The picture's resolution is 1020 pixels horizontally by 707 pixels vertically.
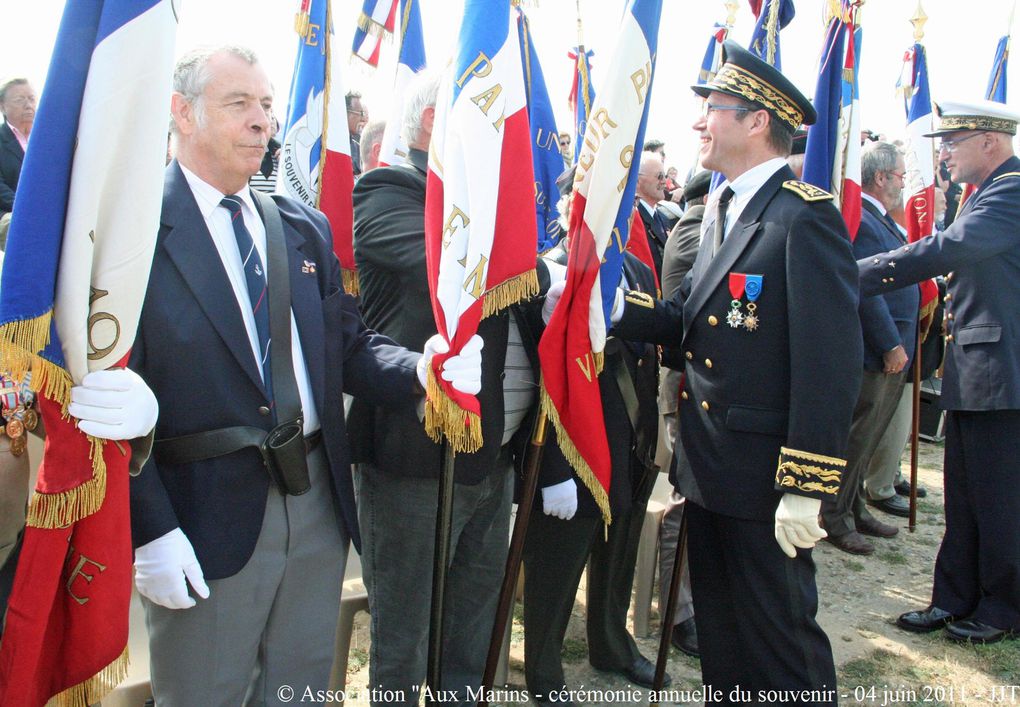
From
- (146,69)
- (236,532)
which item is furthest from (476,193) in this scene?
(236,532)

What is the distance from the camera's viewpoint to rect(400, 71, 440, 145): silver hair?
267cm

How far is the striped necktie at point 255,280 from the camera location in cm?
204

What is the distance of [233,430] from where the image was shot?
76.2 inches

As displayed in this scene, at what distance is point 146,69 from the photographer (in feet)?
5.62

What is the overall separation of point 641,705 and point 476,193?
7.68ft

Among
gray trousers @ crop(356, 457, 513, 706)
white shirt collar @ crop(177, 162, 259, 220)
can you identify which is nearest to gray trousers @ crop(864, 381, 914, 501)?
gray trousers @ crop(356, 457, 513, 706)

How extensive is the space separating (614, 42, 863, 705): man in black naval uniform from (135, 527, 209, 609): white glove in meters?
→ 1.66

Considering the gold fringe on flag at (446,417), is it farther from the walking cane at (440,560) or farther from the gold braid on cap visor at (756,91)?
the gold braid on cap visor at (756,91)

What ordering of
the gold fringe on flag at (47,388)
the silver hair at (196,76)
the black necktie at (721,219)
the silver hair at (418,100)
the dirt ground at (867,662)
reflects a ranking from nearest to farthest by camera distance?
1. the gold fringe on flag at (47,388)
2. the silver hair at (196,76)
3. the silver hair at (418,100)
4. the black necktie at (721,219)
5. the dirt ground at (867,662)

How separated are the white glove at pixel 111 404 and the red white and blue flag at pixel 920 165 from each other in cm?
534

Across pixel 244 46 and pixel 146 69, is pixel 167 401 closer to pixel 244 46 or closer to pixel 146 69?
pixel 146 69

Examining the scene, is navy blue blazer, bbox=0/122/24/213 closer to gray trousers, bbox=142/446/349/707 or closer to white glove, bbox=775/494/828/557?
gray trousers, bbox=142/446/349/707

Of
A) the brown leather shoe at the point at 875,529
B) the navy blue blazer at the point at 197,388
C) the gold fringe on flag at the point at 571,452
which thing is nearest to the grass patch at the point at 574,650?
the gold fringe on flag at the point at 571,452

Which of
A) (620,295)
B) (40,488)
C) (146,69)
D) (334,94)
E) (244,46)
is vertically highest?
(334,94)
